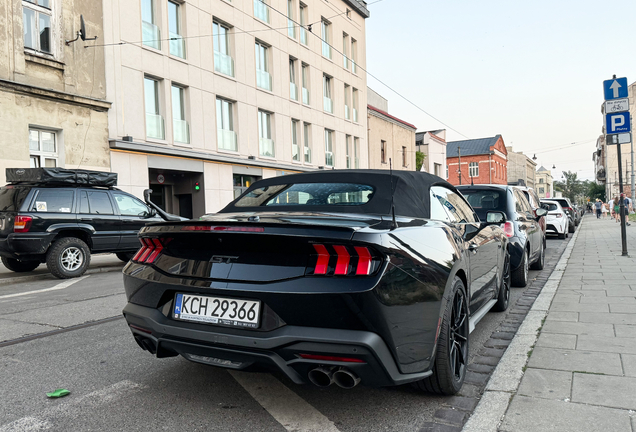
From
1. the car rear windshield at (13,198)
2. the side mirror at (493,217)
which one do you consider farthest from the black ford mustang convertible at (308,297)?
the car rear windshield at (13,198)

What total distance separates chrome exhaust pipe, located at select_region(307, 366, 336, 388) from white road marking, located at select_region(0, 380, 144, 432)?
55.0 inches

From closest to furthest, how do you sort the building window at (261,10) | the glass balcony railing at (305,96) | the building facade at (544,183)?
the building window at (261,10), the glass balcony railing at (305,96), the building facade at (544,183)

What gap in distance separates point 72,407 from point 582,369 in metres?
3.36

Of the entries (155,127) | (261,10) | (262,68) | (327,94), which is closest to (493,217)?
(155,127)

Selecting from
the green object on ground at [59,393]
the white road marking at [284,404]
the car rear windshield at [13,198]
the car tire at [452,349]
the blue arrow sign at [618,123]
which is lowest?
the white road marking at [284,404]

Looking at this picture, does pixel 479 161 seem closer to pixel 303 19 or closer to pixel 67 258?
pixel 303 19

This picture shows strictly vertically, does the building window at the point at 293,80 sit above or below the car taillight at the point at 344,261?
above

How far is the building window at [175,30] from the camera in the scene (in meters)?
18.9

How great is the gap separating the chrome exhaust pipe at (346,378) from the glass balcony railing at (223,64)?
19.7m

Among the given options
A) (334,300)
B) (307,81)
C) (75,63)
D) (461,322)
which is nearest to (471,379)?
(461,322)

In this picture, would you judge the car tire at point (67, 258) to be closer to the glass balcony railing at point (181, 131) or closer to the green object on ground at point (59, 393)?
the green object on ground at point (59, 393)

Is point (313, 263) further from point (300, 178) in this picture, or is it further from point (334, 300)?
point (300, 178)

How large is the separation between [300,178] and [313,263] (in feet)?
5.54

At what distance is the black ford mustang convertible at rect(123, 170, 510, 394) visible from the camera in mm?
2512
